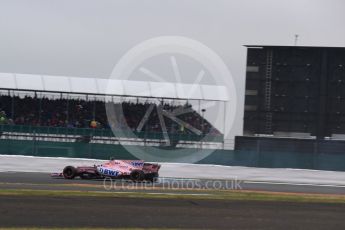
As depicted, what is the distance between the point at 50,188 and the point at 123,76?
79.9ft

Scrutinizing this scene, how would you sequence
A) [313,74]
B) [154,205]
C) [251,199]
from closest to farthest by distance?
[154,205]
[251,199]
[313,74]

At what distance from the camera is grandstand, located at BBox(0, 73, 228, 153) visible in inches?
1380

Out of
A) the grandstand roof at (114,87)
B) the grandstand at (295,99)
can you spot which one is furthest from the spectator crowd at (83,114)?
the grandstand at (295,99)

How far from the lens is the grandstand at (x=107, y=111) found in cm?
3506

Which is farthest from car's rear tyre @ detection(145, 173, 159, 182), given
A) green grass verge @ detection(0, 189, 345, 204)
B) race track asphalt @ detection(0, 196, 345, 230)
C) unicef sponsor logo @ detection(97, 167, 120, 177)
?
race track asphalt @ detection(0, 196, 345, 230)

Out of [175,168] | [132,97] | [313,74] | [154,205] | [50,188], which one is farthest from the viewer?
[132,97]

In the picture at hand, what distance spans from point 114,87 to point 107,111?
207 inches

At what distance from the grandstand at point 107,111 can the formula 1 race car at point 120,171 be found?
37.0ft

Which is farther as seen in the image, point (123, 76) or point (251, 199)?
point (123, 76)

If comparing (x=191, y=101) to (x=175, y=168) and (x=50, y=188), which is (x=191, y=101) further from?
(x=50, y=188)

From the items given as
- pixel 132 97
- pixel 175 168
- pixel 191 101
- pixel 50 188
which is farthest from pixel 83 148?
pixel 50 188

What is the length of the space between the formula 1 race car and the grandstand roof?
58.6 feet

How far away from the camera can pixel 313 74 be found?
32.3m

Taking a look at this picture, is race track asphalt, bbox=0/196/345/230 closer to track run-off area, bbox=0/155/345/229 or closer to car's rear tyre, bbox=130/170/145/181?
track run-off area, bbox=0/155/345/229
